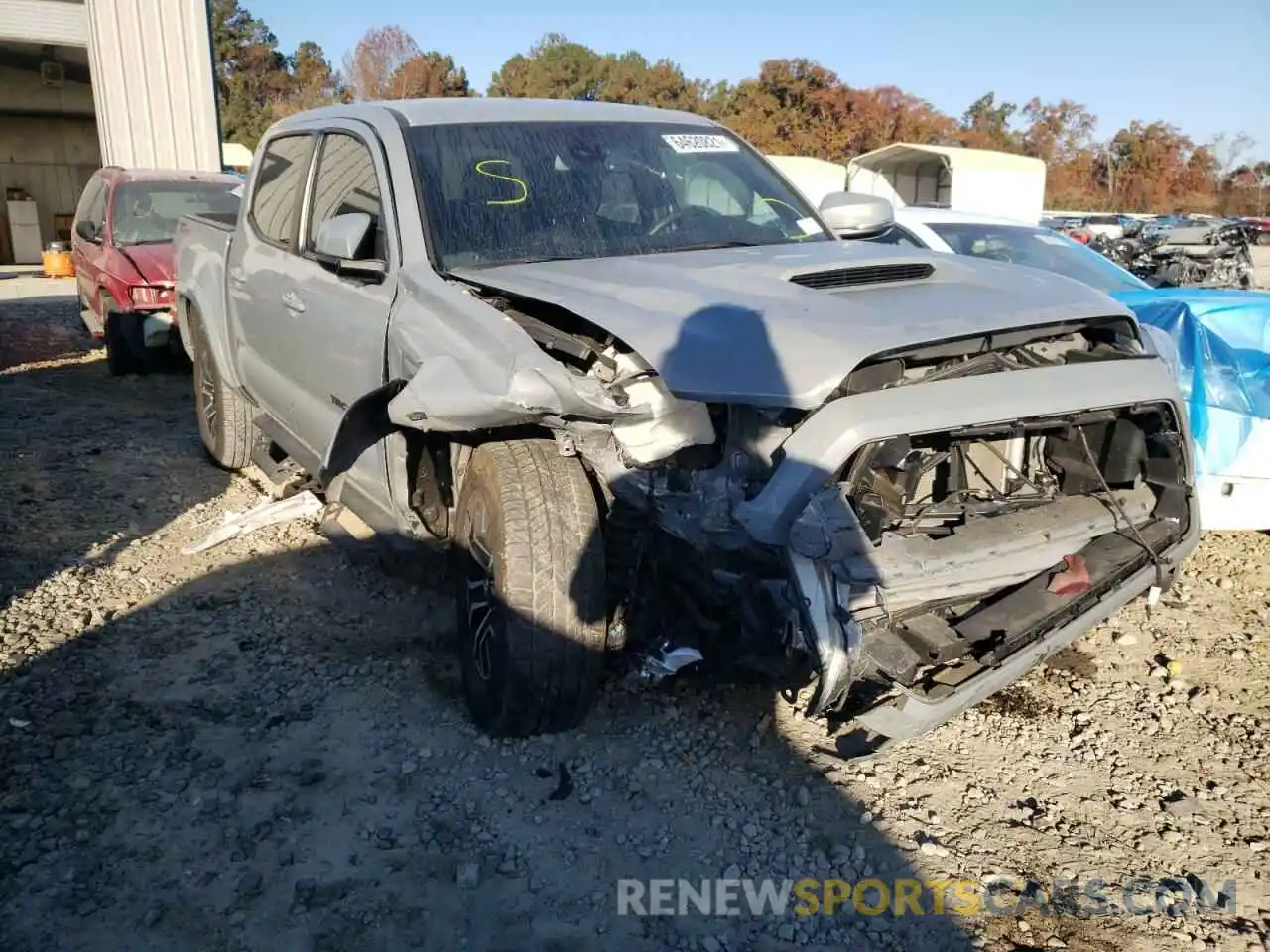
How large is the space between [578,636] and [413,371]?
3.32 feet

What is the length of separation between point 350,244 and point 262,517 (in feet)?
6.64

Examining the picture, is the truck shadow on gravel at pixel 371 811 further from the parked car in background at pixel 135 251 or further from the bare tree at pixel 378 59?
the bare tree at pixel 378 59

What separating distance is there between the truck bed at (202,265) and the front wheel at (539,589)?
9.64ft

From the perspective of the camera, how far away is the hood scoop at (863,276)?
2.97 metres

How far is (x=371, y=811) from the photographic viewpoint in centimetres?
284

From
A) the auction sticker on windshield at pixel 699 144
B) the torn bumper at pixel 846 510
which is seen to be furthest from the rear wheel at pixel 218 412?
the torn bumper at pixel 846 510

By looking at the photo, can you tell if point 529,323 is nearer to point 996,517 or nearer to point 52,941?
point 996,517

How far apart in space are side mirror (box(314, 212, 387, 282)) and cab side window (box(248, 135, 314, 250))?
92 cm

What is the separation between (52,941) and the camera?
7.69 ft

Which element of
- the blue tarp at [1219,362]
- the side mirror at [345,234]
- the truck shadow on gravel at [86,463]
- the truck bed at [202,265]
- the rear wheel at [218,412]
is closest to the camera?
the side mirror at [345,234]

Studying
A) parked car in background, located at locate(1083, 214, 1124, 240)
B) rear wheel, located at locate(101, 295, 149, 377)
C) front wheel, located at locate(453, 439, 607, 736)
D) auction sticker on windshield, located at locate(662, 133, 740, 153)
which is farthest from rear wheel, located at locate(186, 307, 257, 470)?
parked car in background, located at locate(1083, 214, 1124, 240)

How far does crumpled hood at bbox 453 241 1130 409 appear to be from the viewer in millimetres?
2477

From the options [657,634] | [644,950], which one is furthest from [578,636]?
[644,950]

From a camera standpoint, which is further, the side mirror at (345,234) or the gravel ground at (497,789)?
the side mirror at (345,234)
